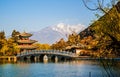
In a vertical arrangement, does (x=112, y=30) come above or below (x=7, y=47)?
below

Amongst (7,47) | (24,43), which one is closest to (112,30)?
(7,47)

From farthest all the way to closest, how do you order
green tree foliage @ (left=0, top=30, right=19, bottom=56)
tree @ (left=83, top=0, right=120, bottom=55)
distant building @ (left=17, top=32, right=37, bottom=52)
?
distant building @ (left=17, top=32, right=37, bottom=52) → green tree foliage @ (left=0, top=30, right=19, bottom=56) → tree @ (left=83, top=0, right=120, bottom=55)

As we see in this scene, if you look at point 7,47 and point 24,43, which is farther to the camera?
point 24,43

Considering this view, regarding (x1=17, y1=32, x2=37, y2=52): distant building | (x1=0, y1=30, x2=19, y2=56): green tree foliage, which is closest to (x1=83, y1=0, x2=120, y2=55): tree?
(x1=0, y1=30, x2=19, y2=56): green tree foliage

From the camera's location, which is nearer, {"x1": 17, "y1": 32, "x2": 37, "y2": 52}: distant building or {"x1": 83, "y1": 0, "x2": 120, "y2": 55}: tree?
{"x1": 83, "y1": 0, "x2": 120, "y2": 55}: tree

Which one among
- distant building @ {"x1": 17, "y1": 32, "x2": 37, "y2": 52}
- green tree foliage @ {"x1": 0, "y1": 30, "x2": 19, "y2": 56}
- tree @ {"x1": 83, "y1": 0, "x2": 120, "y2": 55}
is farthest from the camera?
distant building @ {"x1": 17, "y1": 32, "x2": 37, "y2": 52}

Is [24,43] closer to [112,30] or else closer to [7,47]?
[7,47]

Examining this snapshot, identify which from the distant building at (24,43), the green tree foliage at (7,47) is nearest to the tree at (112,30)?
the green tree foliage at (7,47)

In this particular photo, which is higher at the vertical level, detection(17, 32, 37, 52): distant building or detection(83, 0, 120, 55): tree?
detection(17, 32, 37, 52): distant building

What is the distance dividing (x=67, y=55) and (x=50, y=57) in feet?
29.1

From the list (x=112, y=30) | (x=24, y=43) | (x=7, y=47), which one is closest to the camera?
(x=112, y=30)

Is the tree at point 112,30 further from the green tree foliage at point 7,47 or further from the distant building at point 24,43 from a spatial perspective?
the distant building at point 24,43

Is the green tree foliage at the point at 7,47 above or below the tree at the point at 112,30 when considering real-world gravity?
above

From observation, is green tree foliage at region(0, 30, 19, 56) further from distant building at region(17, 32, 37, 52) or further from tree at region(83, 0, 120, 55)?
tree at region(83, 0, 120, 55)
